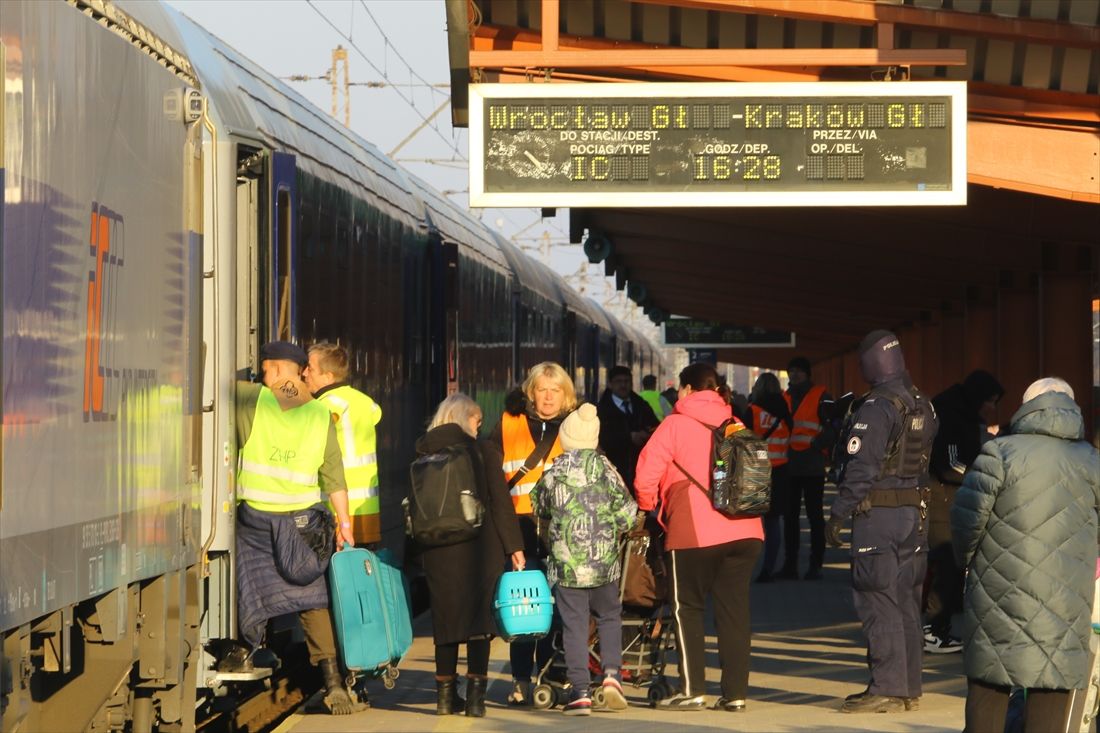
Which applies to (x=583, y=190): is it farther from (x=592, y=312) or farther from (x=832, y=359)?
(x=832, y=359)

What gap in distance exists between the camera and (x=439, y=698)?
9758 mm

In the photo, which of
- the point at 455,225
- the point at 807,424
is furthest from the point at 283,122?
the point at 455,225

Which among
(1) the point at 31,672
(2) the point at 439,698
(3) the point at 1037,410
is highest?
(3) the point at 1037,410

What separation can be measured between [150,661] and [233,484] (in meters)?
1.91

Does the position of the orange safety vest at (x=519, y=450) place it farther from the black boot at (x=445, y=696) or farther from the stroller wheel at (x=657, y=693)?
the stroller wheel at (x=657, y=693)

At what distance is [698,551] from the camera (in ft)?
32.0

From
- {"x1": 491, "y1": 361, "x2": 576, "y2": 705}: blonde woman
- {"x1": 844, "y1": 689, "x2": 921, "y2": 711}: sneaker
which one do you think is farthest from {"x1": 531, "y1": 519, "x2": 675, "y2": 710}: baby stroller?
{"x1": 844, "y1": 689, "x2": 921, "y2": 711}: sneaker

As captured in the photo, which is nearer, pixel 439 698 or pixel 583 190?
pixel 439 698

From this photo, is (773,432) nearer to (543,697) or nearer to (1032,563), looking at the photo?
(543,697)

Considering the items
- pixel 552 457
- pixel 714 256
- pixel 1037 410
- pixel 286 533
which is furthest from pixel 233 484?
pixel 714 256

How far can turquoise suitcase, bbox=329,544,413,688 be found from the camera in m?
9.37

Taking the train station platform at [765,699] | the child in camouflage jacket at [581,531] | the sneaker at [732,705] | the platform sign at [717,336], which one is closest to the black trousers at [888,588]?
the train station platform at [765,699]

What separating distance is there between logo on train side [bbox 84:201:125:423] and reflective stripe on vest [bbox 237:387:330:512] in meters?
2.68

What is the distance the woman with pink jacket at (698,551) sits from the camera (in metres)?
9.73
